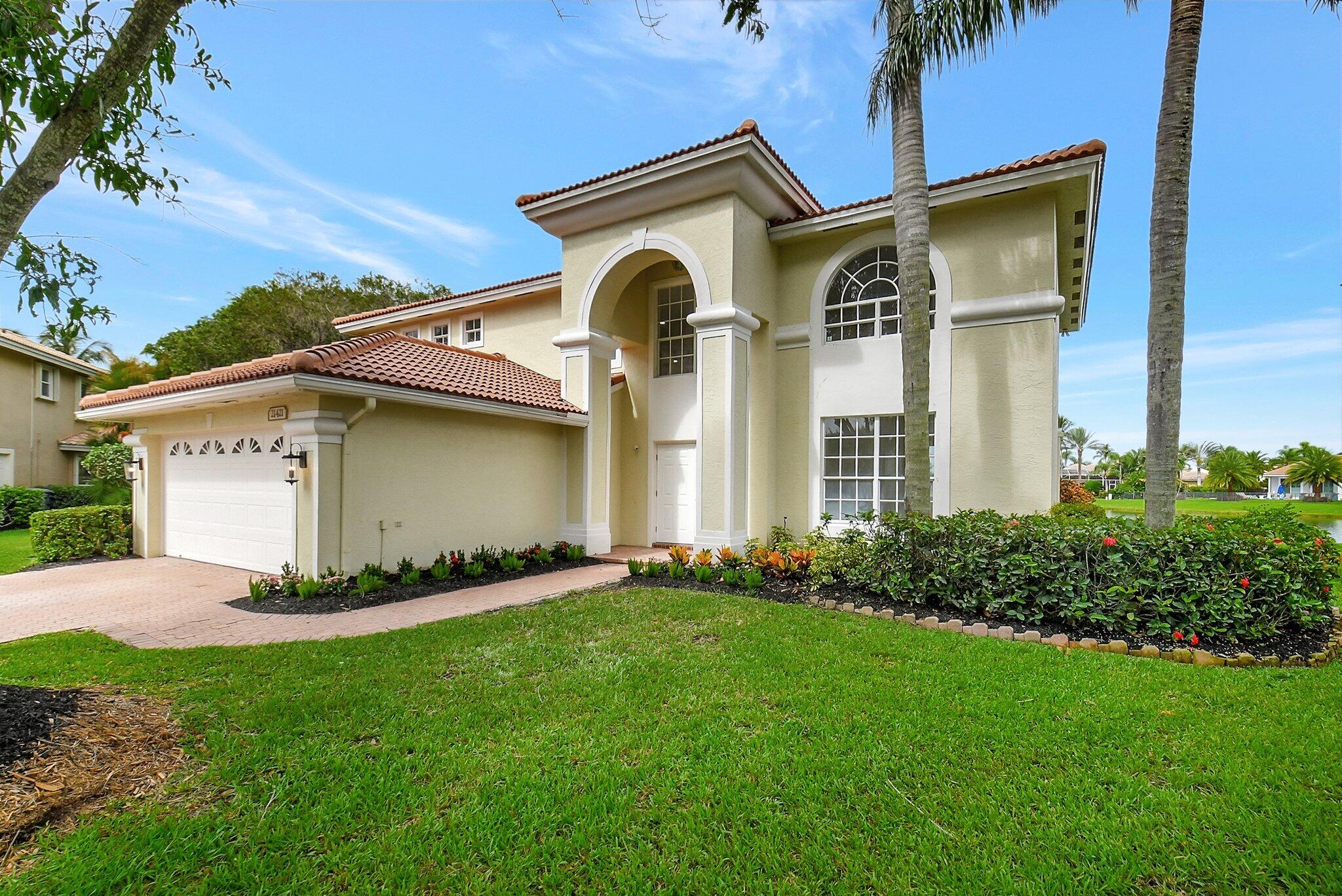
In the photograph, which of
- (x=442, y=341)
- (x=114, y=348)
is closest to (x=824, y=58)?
(x=442, y=341)

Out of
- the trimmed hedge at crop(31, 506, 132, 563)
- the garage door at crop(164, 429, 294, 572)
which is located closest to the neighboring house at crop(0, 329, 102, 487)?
the trimmed hedge at crop(31, 506, 132, 563)

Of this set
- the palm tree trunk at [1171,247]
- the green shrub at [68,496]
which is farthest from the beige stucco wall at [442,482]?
the green shrub at [68,496]

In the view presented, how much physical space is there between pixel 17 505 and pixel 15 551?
888cm

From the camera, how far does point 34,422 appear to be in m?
22.5

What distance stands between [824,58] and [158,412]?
1435 cm

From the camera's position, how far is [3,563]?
1194 cm

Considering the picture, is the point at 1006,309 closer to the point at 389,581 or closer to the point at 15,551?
the point at 389,581

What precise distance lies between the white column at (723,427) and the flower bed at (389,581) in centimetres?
285

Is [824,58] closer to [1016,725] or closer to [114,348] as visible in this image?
[1016,725]

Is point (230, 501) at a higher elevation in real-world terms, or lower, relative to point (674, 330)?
lower

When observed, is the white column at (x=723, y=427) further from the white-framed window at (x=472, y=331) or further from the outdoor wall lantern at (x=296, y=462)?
the white-framed window at (x=472, y=331)

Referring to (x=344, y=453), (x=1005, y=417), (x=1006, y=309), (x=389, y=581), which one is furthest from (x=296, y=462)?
(x=1006, y=309)

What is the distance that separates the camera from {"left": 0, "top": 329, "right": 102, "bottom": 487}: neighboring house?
21.2 m

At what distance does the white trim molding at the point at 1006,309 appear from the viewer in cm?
942
